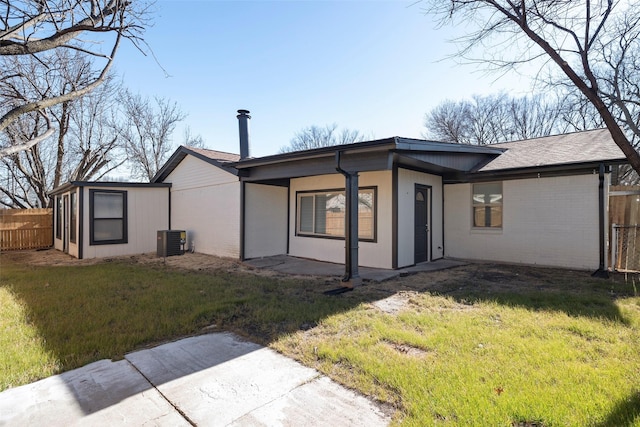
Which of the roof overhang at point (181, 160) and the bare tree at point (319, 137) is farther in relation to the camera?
the bare tree at point (319, 137)

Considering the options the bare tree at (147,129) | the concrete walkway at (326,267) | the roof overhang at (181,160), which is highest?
the bare tree at (147,129)

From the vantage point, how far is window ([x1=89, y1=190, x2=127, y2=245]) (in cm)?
1000

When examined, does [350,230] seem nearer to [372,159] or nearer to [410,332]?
[372,159]

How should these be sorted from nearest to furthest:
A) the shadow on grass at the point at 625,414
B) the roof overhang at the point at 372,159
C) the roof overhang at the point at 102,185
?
the shadow on grass at the point at 625,414, the roof overhang at the point at 372,159, the roof overhang at the point at 102,185

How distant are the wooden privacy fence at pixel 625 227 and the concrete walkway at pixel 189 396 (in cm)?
771

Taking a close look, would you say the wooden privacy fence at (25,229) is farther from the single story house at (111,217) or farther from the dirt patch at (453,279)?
the dirt patch at (453,279)

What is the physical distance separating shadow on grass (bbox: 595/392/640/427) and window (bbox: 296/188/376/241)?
560 centimetres

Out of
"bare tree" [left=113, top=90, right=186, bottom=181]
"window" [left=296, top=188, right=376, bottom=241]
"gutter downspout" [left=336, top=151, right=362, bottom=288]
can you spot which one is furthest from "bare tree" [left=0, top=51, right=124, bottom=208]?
"gutter downspout" [left=336, top=151, right=362, bottom=288]

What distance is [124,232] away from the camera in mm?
10586

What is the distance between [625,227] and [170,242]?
11.5m

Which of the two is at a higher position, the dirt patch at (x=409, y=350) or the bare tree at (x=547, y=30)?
the bare tree at (x=547, y=30)

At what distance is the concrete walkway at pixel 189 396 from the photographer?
87.1 inches

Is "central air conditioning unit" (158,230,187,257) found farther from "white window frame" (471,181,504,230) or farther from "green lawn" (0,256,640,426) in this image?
"white window frame" (471,181,504,230)

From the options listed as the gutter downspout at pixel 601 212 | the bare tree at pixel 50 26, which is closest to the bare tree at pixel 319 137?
the gutter downspout at pixel 601 212
